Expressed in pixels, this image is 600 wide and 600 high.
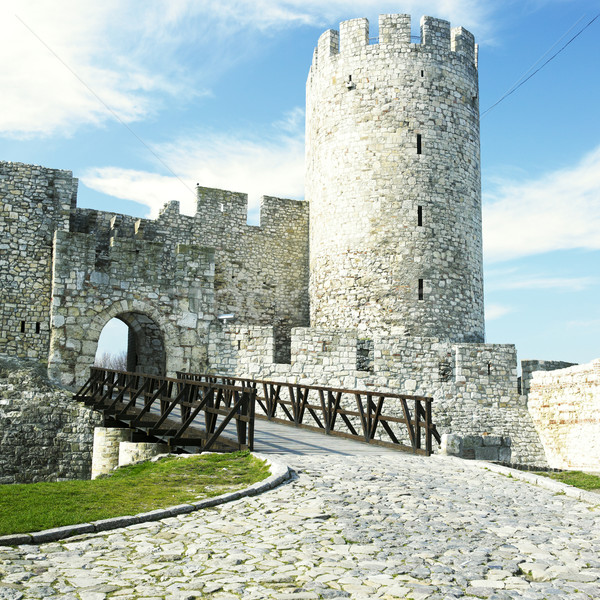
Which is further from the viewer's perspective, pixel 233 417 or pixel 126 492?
pixel 233 417

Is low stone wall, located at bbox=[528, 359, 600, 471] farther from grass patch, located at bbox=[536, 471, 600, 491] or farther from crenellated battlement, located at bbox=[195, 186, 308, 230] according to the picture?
crenellated battlement, located at bbox=[195, 186, 308, 230]

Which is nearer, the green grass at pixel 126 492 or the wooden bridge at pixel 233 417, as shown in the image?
the green grass at pixel 126 492

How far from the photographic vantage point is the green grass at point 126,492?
5293 millimetres

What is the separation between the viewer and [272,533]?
5000 millimetres

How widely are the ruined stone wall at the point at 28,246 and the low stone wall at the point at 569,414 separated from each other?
10.9m

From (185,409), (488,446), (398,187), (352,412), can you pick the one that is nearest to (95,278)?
(185,409)

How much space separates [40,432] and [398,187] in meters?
9.98

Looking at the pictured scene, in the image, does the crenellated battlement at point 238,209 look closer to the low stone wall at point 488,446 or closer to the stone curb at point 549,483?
the low stone wall at point 488,446

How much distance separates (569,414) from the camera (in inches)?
543

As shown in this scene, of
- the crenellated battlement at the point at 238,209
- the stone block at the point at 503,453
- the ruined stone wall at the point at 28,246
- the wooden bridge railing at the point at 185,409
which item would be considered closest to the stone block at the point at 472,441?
the stone block at the point at 503,453

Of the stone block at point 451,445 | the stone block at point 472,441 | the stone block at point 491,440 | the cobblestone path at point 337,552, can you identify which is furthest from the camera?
the stone block at point 491,440

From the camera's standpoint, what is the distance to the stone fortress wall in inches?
579

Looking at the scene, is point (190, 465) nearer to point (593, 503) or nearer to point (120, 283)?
point (593, 503)

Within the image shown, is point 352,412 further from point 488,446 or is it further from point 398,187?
point 398,187
